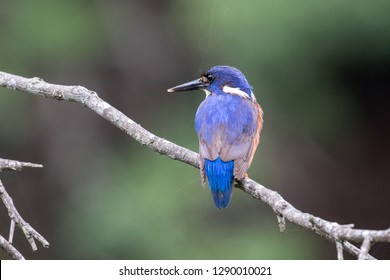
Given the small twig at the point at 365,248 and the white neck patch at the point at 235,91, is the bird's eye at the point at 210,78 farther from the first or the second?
the small twig at the point at 365,248

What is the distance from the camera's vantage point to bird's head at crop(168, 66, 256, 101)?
4012 millimetres

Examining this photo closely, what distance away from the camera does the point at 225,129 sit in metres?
3.70

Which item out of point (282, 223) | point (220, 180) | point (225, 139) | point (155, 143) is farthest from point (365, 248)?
point (225, 139)

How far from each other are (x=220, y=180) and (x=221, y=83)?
80cm

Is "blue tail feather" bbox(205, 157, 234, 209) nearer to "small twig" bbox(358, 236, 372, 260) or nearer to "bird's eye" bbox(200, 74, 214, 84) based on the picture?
"bird's eye" bbox(200, 74, 214, 84)

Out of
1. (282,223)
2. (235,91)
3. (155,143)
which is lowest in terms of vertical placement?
(282,223)

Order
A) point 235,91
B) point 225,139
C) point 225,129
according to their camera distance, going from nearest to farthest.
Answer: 1. point 225,139
2. point 225,129
3. point 235,91

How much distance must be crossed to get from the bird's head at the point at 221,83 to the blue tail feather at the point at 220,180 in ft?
2.22

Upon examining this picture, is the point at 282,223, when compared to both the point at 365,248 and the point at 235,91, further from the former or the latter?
the point at 235,91

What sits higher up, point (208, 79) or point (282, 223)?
point (208, 79)

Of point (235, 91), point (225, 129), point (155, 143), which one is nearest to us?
point (155, 143)

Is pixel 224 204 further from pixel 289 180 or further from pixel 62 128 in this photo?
pixel 62 128

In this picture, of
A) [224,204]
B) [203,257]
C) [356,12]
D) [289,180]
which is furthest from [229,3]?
[224,204]

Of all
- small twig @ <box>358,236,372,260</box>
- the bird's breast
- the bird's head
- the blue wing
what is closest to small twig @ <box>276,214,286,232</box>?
small twig @ <box>358,236,372,260</box>
